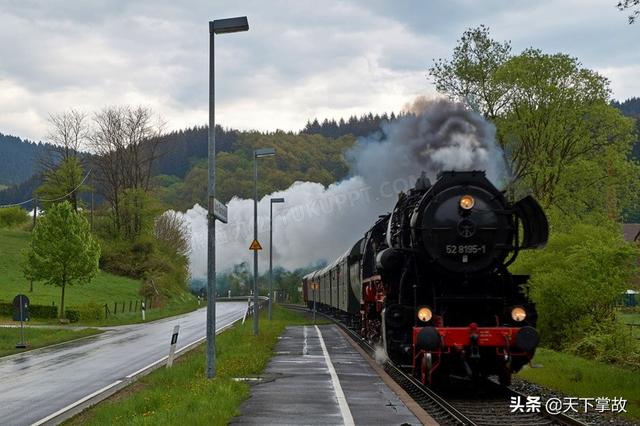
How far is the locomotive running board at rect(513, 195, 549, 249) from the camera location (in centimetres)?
1427

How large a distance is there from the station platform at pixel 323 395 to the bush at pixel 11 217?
81341 mm

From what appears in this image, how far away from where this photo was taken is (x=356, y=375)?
55.8ft

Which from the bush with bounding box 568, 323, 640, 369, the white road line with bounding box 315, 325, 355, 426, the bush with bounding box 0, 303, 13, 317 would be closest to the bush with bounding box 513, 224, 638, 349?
the bush with bounding box 568, 323, 640, 369

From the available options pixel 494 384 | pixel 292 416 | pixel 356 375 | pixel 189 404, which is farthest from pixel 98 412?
pixel 494 384

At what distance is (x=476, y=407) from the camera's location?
1262 centimetres

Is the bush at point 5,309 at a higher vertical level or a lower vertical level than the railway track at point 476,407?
higher

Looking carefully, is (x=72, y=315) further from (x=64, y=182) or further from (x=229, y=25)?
(x=64, y=182)

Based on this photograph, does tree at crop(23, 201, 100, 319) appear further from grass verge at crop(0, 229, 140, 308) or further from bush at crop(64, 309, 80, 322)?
grass verge at crop(0, 229, 140, 308)

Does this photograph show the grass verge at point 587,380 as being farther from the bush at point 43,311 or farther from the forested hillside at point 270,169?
the forested hillside at point 270,169

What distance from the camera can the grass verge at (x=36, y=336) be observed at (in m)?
29.3

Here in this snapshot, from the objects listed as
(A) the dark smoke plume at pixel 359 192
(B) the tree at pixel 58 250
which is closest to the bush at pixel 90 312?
(B) the tree at pixel 58 250

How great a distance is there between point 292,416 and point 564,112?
87.1ft

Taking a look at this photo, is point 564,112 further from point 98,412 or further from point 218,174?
point 218,174

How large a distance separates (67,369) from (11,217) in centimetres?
8034
